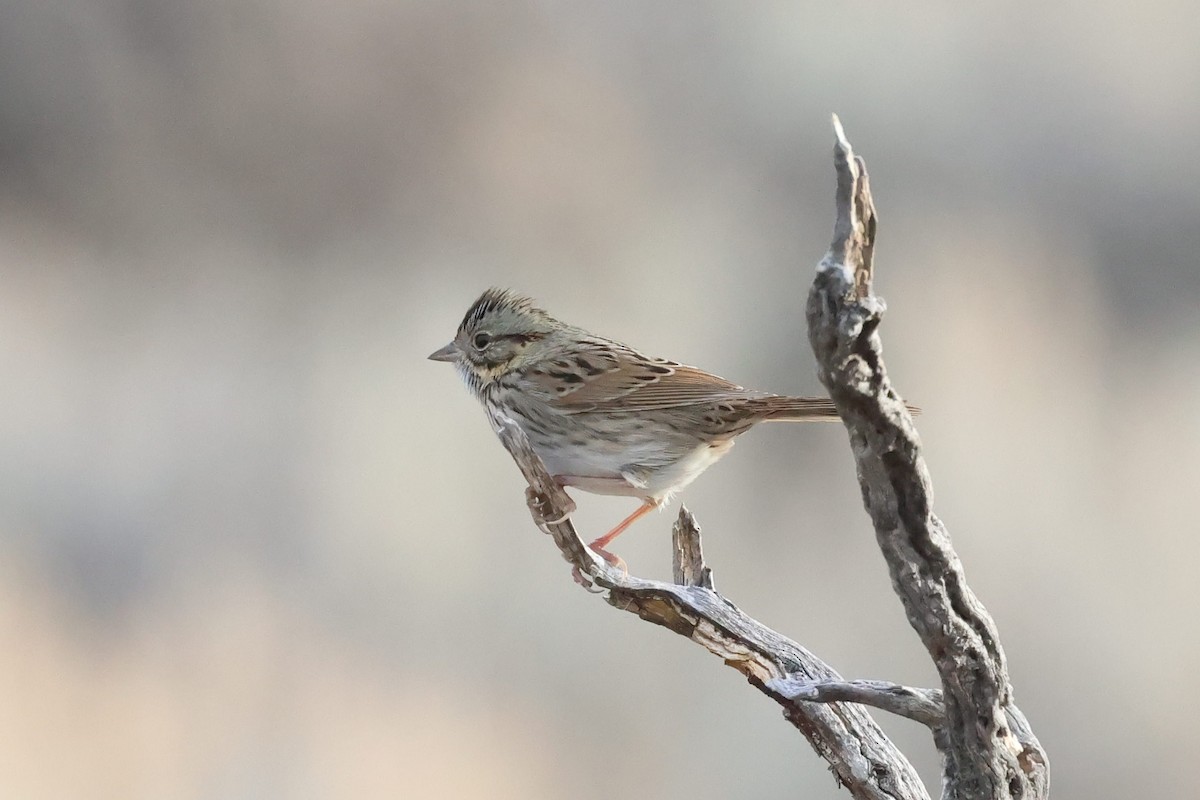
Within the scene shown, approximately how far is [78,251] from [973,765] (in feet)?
10.7

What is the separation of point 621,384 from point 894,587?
109 cm

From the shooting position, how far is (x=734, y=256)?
389 centimetres

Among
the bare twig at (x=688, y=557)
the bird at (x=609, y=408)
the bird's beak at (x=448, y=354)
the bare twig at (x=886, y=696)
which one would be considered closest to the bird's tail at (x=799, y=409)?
the bird at (x=609, y=408)

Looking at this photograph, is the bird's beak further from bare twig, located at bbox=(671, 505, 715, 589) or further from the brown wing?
bare twig, located at bbox=(671, 505, 715, 589)

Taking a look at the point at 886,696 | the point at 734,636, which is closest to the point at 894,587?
the point at 886,696

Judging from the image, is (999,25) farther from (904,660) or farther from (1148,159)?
(904,660)

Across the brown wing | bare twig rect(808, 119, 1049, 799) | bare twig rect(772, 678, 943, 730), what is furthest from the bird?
bare twig rect(808, 119, 1049, 799)

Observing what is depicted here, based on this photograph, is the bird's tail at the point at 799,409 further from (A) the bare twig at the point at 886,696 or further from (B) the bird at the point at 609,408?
(A) the bare twig at the point at 886,696

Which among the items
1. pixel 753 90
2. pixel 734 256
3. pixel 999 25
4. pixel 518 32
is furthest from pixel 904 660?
pixel 518 32

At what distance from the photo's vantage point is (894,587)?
3.46ft

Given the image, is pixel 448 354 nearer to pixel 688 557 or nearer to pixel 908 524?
pixel 688 557

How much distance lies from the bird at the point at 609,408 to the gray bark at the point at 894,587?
0.20m

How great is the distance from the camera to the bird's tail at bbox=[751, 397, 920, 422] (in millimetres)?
1640

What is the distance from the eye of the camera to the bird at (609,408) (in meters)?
1.96
